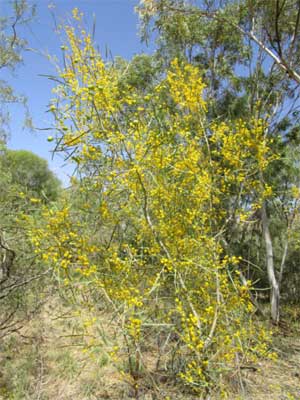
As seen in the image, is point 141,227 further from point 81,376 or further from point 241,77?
point 241,77

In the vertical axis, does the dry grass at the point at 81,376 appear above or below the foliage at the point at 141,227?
below

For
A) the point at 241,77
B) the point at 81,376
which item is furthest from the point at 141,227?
the point at 241,77

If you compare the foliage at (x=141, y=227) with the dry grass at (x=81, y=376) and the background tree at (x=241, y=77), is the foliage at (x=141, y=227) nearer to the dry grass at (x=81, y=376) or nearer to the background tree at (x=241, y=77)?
the dry grass at (x=81, y=376)

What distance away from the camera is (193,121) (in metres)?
2.98

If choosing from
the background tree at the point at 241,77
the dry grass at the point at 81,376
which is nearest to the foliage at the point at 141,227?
the dry grass at the point at 81,376

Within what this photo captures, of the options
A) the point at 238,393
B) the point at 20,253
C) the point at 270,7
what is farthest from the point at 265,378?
the point at 270,7

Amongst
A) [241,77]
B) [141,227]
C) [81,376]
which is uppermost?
[241,77]

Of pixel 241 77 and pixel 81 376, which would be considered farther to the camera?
pixel 241 77

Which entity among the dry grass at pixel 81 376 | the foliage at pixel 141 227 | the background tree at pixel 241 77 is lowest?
the dry grass at pixel 81 376

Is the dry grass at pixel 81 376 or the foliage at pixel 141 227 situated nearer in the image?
the foliage at pixel 141 227

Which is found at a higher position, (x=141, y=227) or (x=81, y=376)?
(x=141, y=227)

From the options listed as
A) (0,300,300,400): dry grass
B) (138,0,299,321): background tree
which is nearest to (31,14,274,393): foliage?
(0,300,300,400): dry grass

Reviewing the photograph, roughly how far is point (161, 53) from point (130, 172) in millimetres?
5183

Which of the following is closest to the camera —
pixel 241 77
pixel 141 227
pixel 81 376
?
pixel 141 227
